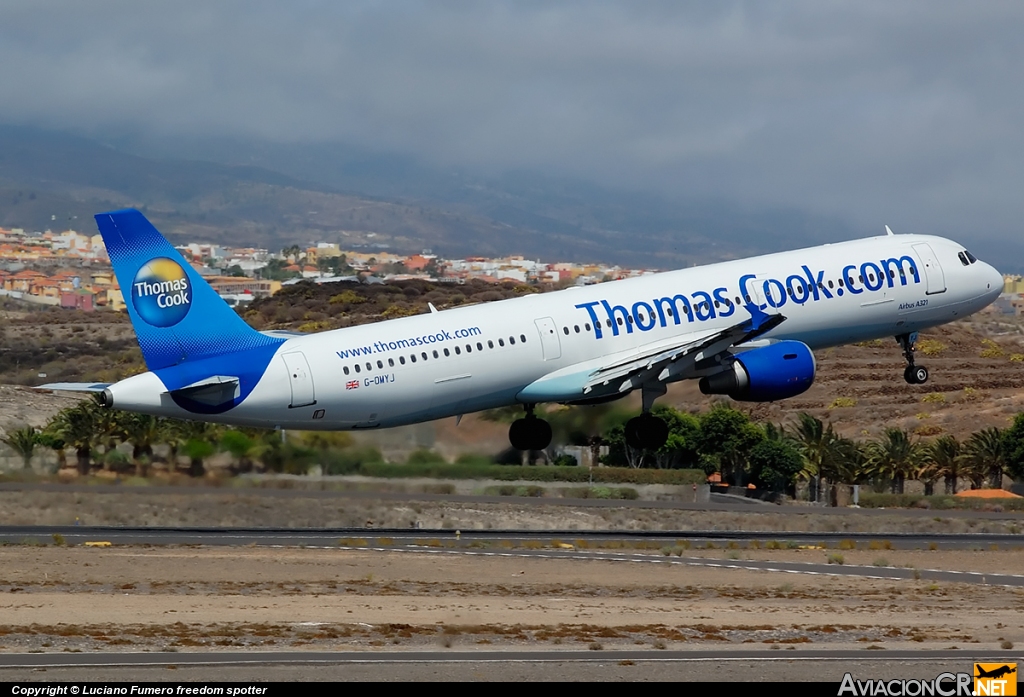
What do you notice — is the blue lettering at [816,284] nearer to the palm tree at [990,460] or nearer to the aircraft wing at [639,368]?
the aircraft wing at [639,368]

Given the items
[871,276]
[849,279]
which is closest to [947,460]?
[871,276]

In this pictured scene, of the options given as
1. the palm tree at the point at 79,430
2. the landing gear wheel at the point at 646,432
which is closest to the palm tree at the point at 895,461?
the landing gear wheel at the point at 646,432

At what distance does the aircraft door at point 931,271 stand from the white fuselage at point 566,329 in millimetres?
47

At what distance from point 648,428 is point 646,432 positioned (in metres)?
0.14

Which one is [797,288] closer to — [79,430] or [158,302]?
[158,302]

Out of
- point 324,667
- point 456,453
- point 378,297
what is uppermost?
point 378,297

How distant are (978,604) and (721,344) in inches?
496

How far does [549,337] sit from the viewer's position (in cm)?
5038

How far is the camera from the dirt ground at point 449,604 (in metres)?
32.1

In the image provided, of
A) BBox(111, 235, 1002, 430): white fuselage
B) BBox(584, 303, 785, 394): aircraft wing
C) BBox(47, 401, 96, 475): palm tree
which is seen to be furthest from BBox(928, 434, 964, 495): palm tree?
BBox(47, 401, 96, 475): palm tree

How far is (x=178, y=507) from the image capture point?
58125 millimetres

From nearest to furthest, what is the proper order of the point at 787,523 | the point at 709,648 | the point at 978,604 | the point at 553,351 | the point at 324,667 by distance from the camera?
the point at 324,667 → the point at 709,648 → the point at 978,604 → the point at 553,351 → the point at 787,523

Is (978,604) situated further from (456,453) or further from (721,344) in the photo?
(456,453)

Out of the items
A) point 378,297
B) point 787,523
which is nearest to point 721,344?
point 787,523
